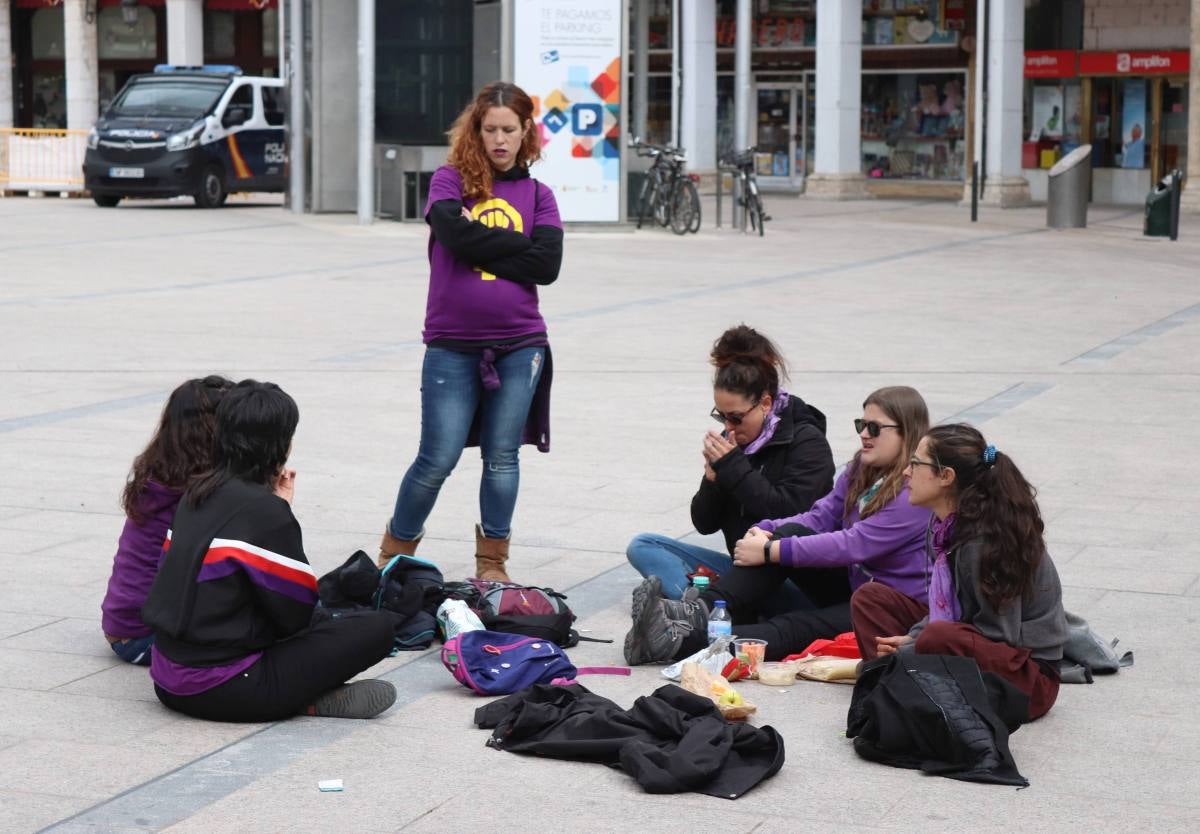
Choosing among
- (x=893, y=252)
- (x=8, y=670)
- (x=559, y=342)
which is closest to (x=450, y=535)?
(x=8, y=670)

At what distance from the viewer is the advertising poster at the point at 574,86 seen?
22.1m

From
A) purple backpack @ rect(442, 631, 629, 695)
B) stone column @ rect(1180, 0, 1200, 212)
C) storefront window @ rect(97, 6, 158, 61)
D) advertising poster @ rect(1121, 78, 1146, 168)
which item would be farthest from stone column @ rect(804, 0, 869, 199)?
purple backpack @ rect(442, 631, 629, 695)

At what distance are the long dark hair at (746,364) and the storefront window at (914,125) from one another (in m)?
30.0

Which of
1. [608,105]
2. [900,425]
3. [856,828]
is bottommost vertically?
[856,828]

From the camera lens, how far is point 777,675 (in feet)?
17.7

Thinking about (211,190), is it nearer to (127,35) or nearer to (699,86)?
(699,86)

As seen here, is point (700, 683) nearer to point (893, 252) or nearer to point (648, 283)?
point (648, 283)

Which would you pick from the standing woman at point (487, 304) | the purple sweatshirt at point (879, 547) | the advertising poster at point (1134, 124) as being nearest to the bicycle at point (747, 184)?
the advertising poster at point (1134, 124)

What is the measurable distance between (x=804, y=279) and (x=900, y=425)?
39.6ft

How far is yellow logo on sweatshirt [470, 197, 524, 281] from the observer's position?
6.17 m

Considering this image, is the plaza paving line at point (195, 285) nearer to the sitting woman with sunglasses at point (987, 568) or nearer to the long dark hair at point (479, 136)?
the long dark hair at point (479, 136)

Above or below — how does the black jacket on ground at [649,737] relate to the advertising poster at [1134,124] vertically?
below

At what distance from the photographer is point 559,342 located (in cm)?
1284

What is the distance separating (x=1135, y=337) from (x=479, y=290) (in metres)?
8.33
